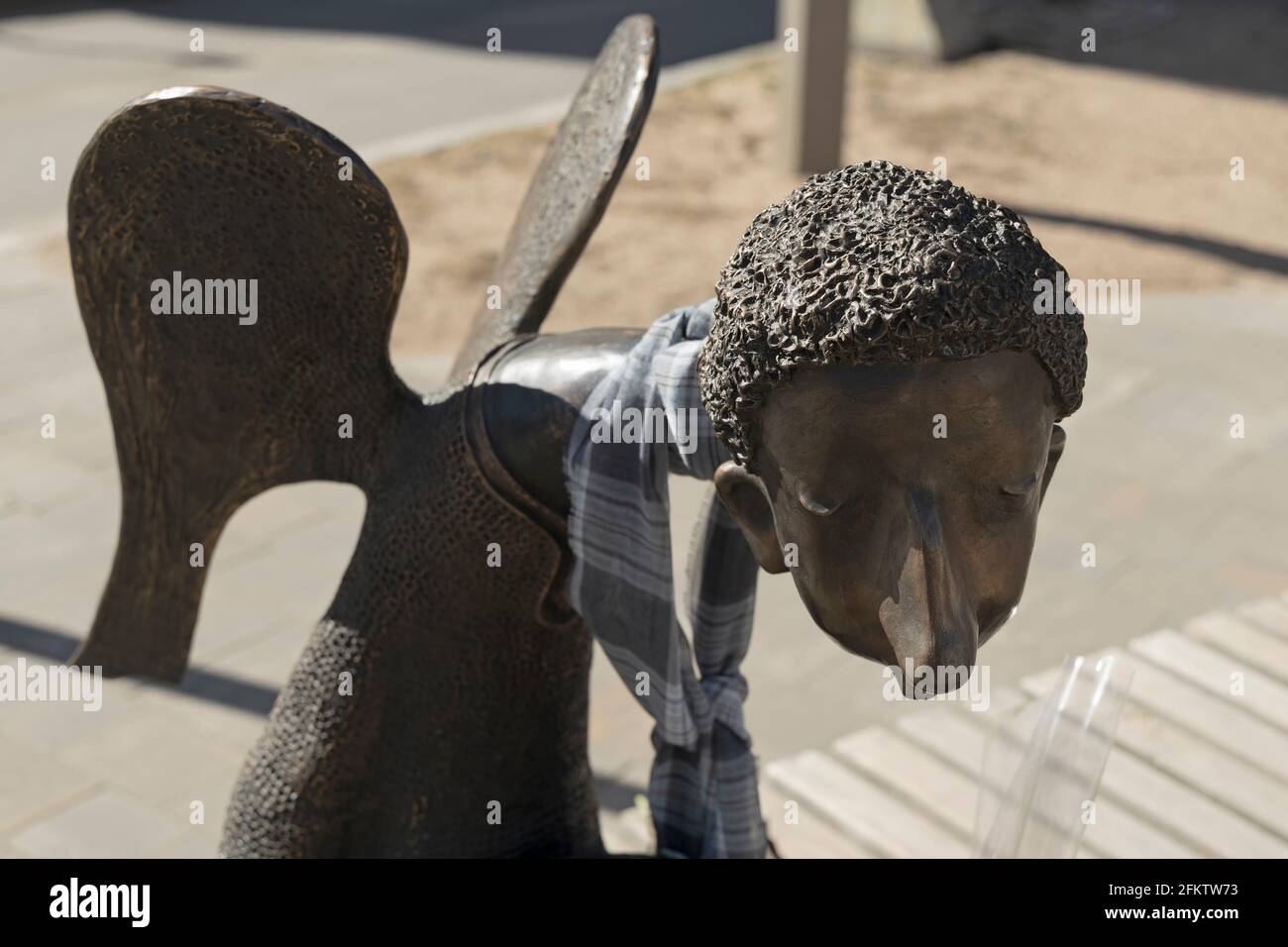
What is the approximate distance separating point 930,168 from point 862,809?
626 centimetres

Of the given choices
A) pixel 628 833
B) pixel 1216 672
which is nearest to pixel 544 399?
pixel 628 833

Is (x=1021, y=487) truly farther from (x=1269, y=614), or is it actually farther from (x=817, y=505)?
(x=1269, y=614)

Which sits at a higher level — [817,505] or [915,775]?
[817,505]

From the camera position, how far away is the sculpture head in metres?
1.77

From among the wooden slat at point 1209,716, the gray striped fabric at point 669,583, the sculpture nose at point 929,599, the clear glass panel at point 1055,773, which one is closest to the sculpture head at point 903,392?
the sculpture nose at point 929,599

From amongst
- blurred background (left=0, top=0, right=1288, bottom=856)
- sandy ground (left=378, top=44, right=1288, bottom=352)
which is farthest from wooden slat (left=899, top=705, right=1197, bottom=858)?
Answer: sandy ground (left=378, top=44, right=1288, bottom=352)

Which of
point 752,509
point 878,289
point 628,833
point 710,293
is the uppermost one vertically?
point 710,293

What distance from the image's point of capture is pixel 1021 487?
1.83m

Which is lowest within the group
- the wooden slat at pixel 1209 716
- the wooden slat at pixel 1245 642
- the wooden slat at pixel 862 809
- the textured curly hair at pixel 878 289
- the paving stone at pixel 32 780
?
the paving stone at pixel 32 780

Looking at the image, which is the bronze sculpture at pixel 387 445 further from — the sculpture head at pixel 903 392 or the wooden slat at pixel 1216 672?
the wooden slat at pixel 1216 672

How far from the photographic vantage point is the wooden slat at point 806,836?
11.1 feet
